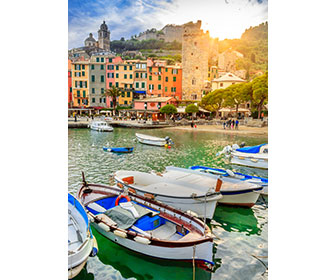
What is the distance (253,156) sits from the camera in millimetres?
8188

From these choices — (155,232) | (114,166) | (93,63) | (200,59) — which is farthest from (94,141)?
(155,232)

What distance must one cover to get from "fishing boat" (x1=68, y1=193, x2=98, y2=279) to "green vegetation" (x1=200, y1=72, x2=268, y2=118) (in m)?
4.67

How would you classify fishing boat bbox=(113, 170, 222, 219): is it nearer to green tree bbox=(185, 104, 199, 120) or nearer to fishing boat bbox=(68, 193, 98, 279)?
fishing boat bbox=(68, 193, 98, 279)

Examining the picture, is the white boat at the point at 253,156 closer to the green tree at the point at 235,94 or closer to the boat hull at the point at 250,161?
the boat hull at the point at 250,161

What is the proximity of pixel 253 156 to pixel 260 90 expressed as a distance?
2.23 meters

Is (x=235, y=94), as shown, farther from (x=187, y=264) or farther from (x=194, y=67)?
(x=187, y=264)

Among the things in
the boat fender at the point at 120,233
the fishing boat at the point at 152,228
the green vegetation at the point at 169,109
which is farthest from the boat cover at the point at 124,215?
the green vegetation at the point at 169,109

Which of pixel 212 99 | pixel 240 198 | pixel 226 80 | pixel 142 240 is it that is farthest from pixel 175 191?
pixel 226 80

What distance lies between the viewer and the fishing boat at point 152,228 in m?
2.87

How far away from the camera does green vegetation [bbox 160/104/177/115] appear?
6618 mm

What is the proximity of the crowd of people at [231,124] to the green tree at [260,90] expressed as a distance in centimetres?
113

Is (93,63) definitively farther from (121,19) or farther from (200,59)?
(200,59)

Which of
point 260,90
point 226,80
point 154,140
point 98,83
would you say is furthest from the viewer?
point 154,140
